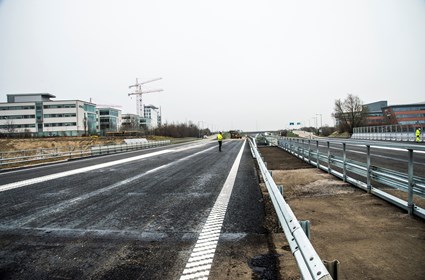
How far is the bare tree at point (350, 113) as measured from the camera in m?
82.5

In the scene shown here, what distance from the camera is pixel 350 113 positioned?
83.9 m

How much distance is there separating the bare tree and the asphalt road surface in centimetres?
8388

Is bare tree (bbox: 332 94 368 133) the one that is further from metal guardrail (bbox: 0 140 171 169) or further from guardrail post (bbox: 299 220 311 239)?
guardrail post (bbox: 299 220 311 239)

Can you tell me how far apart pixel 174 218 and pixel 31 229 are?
2562 millimetres

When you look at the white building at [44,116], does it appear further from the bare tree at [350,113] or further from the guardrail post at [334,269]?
the guardrail post at [334,269]

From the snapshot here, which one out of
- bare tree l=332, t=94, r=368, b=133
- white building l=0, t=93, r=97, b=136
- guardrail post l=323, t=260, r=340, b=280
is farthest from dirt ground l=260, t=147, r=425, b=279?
white building l=0, t=93, r=97, b=136

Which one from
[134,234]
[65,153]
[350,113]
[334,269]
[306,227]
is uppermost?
[350,113]

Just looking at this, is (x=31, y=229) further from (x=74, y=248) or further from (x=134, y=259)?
(x=134, y=259)

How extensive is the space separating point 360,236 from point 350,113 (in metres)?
88.0

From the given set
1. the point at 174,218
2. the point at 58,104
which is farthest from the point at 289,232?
the point at 58,104

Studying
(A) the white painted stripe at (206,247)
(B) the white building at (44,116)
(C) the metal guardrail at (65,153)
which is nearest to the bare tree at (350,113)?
(C) the metal guardrail at (65,153)

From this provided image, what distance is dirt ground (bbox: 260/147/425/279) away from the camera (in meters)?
3.42

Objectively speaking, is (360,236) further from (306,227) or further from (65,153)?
(65,153)

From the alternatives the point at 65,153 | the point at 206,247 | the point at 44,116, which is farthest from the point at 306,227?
the point at 44,116
